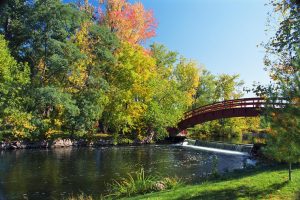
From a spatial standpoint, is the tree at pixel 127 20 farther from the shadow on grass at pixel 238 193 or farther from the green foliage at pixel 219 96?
the shadow on grass at pixel 238 193

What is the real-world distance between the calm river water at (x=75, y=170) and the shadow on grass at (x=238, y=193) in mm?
4937

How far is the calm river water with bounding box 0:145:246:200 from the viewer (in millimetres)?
17583

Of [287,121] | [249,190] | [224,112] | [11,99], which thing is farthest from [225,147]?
[287,121]

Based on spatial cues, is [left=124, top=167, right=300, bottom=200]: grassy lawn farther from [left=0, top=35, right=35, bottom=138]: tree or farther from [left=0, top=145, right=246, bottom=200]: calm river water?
[left=0, top=35, right=35, bottom=138]: tree

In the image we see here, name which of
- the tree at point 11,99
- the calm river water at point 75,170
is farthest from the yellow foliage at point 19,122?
the calm river water at point 75,170

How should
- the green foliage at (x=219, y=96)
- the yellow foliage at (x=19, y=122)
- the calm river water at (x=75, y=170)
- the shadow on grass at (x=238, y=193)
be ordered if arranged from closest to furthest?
the shadow on grass at (x=238, y=193), the calm river water at (x=75, y=170), the yellow foliage at (x=19, y=122), the green foliage at (x=219, y=96)

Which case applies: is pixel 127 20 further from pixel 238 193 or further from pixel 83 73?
pixel 238 193

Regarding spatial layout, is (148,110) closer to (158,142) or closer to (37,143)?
(158,142)

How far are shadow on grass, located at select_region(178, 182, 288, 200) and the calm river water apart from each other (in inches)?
194

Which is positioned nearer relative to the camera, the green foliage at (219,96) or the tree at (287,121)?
the tree at (287,121)

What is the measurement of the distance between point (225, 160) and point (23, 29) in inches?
975

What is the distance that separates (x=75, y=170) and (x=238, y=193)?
45.4ft

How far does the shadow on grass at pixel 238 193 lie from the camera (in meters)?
11.7

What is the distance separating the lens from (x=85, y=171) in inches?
904
